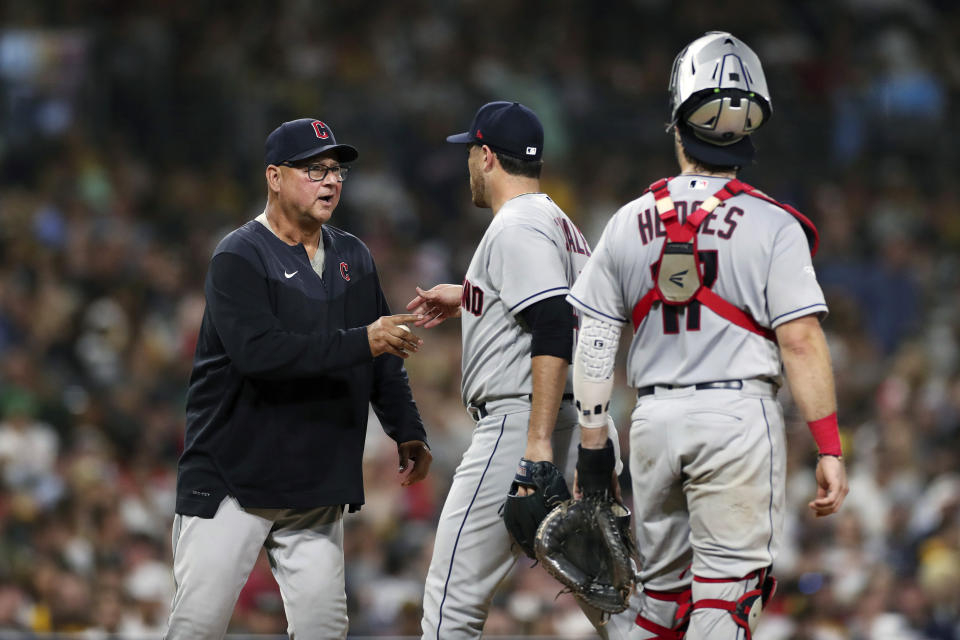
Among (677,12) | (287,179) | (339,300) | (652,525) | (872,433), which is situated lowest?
(872,433)

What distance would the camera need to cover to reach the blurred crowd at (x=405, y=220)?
26.9 feet

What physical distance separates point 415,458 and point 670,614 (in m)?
1.33

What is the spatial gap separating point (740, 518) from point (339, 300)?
5.62 ft

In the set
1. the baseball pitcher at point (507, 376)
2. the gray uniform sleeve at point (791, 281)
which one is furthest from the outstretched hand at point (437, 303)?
the gray uniform sleeve at point (791, 281)

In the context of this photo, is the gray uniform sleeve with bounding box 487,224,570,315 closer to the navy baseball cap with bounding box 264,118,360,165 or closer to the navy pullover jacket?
the navy pullover jacket

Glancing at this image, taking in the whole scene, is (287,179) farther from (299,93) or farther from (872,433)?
(299,93)

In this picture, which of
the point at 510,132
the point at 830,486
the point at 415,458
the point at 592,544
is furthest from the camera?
the point at 415,458

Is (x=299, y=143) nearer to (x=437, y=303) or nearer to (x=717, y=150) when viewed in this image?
(x=437, y=303)

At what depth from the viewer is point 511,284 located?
4414 millimetres

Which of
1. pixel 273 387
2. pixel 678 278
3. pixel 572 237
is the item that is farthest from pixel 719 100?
pixel 273 387

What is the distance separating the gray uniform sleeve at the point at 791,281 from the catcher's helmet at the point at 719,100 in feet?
1.08

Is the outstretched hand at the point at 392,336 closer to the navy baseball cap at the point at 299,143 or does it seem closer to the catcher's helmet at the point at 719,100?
the navy baseball cap at the point at 299,143

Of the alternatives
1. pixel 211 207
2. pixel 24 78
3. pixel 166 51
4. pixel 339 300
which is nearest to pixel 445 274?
pixel 211 207

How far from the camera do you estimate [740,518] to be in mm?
3818
